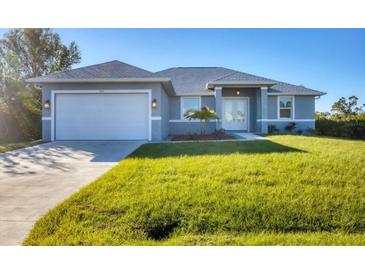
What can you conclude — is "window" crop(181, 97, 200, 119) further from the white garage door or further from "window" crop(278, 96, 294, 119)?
"window" crop(278, 96, 294, 119)

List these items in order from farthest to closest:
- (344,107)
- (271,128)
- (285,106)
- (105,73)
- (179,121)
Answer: (344,107) → (285,106) → (179,121) → (271,128) → (105,73)

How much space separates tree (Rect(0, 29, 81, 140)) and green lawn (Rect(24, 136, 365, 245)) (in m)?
14.2

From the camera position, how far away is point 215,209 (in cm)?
328

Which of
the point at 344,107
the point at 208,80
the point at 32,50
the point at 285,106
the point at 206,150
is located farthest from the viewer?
the point at 344,107

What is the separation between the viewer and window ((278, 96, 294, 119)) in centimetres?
1513

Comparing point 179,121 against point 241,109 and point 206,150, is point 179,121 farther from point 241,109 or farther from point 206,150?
point 206,150

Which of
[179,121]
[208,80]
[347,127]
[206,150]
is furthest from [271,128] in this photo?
[206,150]

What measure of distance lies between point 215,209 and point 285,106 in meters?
13.8

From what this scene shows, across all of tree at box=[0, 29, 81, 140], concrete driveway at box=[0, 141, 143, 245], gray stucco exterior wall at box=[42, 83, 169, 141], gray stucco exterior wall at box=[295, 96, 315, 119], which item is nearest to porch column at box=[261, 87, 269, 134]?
gray stucco exterior wall at box=[295, 96, 315, 119]

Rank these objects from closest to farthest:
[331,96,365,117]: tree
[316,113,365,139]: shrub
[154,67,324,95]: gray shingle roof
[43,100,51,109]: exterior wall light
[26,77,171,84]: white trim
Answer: [26,77,171,84]: white trim
[43,100,51,109]: exterior wall light
[316,113,365,139]: shrub
[154,67,324,95]: gray shingle roof
[331,96,365,117]: tree

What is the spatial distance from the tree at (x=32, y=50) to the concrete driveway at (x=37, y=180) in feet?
51.8

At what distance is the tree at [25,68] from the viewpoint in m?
15.5
